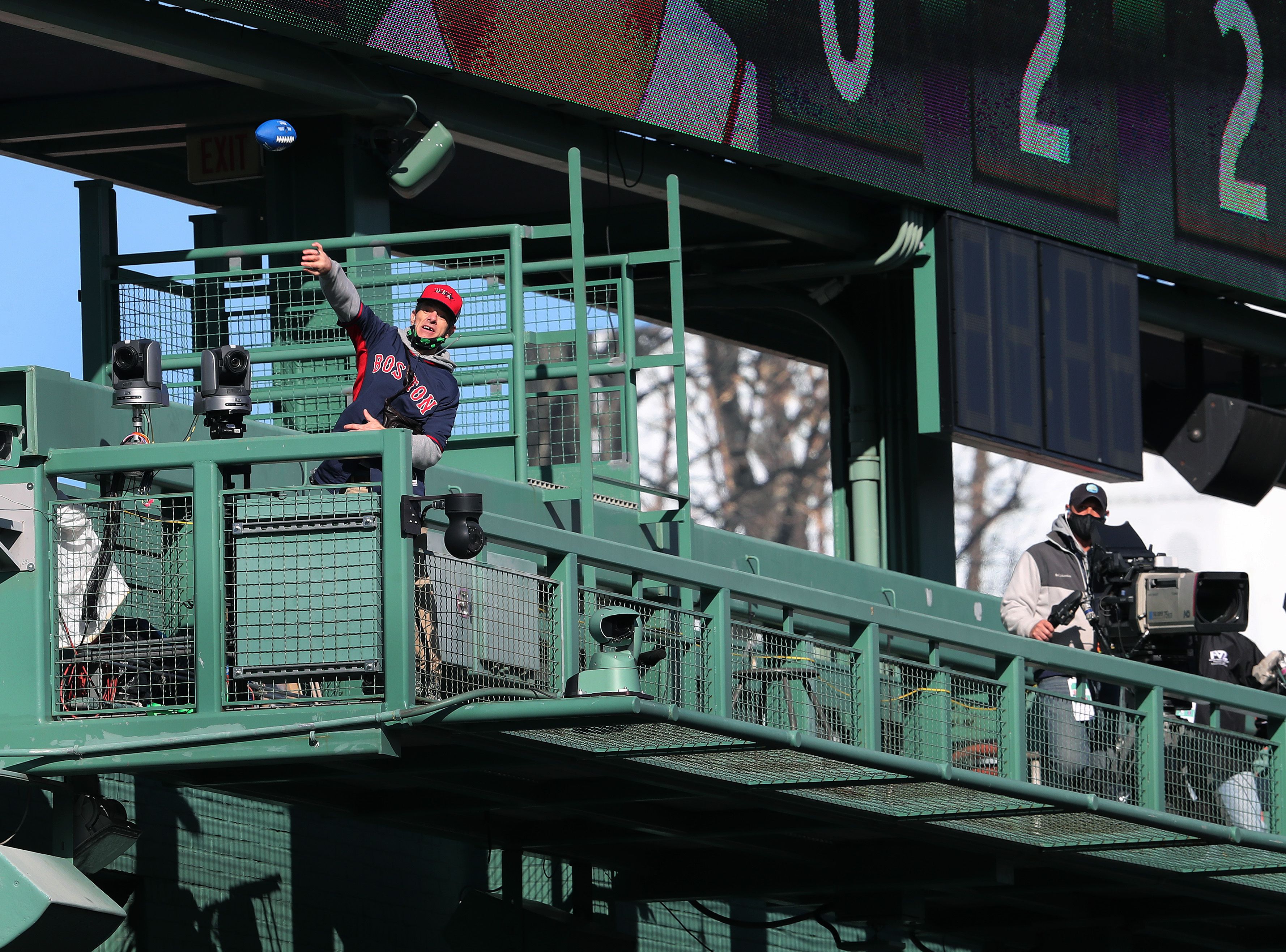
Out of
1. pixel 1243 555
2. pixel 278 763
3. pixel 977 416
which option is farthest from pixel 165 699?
pixel 1243 555

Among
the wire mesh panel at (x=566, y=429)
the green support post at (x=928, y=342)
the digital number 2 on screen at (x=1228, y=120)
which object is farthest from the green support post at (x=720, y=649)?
the digital number 2 on screen at (x=1228, y=120)

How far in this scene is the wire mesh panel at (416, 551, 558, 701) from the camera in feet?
31.9

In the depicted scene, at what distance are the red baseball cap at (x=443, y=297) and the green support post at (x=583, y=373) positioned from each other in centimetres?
238

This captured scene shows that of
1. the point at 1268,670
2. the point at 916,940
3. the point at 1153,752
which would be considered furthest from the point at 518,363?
the point at 1268,670

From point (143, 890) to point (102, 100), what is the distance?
5.33 meters

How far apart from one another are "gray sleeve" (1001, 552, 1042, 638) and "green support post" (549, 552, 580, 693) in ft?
11.0

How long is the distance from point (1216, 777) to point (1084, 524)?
5.50 feet

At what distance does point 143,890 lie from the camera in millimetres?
13414

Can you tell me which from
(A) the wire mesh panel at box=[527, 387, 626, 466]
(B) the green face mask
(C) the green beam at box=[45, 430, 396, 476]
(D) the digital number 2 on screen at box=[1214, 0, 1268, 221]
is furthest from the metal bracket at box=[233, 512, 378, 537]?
(D) the digital number 2 on screen at box=[1214, 0, 1268, 221]

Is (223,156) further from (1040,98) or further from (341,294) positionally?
(1040,98)

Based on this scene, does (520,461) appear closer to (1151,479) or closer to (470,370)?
(470,370)

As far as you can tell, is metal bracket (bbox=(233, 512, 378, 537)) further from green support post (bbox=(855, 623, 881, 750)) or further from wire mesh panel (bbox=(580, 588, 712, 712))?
green support post (bbox=(855, 623, 881, 750))

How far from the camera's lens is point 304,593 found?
9.60 meters

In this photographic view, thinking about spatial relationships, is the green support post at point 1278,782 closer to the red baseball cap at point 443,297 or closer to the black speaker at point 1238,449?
the red baseball cap at point 443,297
